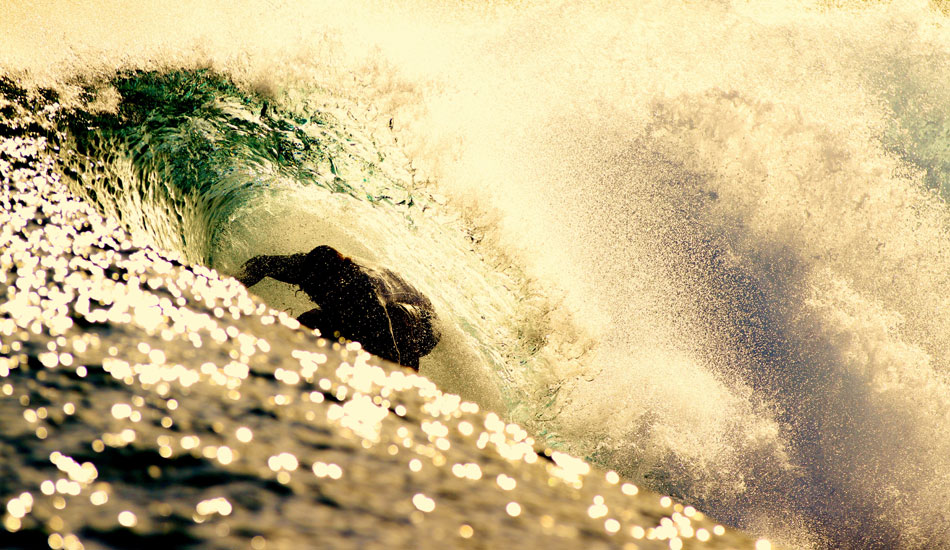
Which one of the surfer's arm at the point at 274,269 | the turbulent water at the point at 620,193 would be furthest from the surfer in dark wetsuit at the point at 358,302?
the turbulent water at the point at 620,193

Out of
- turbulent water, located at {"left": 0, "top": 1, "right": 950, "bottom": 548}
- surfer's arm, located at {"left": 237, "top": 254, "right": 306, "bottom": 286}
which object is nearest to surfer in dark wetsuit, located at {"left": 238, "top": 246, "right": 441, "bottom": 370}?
surfer's arm, located at {"left": 237, "top": 254, "right": 306, "bottom": 286}

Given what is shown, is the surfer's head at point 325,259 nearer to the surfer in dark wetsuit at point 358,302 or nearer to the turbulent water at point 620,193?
the surfer in dark wetsuit at point 358,302

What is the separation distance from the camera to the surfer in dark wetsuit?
2.66 metres

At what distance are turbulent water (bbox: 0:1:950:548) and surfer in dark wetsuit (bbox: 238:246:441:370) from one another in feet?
0.60

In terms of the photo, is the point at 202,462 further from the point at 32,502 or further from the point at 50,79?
the point at 50,79

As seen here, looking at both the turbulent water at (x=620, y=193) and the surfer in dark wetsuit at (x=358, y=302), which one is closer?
the surfer in dark wetsuit at (x=358, y=302)

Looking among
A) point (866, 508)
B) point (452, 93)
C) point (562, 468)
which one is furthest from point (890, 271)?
point (562, 468)

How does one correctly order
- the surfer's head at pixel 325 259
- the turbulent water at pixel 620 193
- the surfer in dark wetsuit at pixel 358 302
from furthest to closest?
the turbulent water at pixel 620 193 → the surfer's head at pixel 325 259 → the surfer in dark wetsuit at pixel 358 302

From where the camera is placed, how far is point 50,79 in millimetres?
3613

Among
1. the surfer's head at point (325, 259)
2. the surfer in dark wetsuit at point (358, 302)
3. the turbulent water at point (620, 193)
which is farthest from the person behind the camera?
the turbulent water at point (620, 193)

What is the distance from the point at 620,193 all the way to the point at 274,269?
2646mm

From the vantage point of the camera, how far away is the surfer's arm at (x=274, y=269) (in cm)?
288

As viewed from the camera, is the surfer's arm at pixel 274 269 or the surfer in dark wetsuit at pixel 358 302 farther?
the surfer's arm at pixel 274 269

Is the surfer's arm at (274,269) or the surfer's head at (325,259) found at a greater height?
the surfer's head at (325,259)
